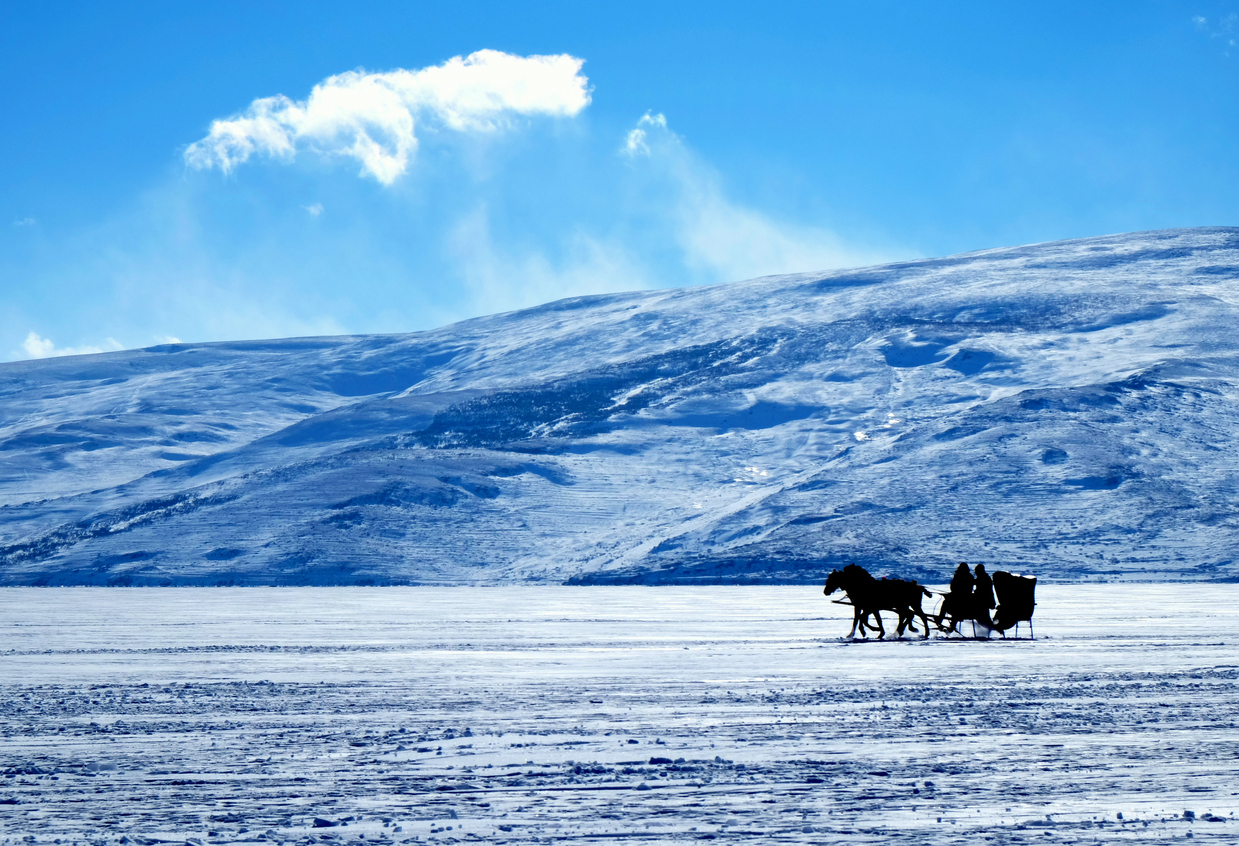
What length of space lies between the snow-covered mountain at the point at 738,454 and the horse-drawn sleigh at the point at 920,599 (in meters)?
47.8

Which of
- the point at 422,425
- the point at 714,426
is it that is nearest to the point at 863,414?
the point at 714,426

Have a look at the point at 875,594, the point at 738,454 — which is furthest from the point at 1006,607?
the point at 738,454

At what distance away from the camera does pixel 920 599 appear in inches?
1096

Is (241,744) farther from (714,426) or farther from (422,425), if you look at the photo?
(422,425)

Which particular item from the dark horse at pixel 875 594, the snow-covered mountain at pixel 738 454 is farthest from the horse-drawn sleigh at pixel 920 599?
the snow-covered mountain at pixel 738 454

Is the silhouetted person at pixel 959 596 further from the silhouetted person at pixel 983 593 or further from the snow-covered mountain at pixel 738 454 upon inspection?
the snow-covered mountain at pixel 738 454

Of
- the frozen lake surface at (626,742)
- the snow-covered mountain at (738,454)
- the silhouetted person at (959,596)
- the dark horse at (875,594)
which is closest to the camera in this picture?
the frozen lake surface at (626,742)

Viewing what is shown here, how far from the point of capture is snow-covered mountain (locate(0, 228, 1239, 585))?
3319 inches

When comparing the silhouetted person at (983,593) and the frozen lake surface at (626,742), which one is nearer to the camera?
the frozen lake surface at (626,742)

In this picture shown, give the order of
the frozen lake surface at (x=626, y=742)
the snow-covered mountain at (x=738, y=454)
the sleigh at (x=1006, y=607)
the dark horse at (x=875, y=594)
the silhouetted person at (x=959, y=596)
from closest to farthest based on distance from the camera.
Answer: the frozen lake surface at (x=626, y=742)
the sleigh at (x=1006, y=607)
the dark horse at (x=875, y=594)
the silhouetted person at (x=959, y=596)
the snow-covered mountain at (x=738, y=454)

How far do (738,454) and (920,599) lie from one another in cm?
8287

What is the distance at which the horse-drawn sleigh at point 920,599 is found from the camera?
1070 inches

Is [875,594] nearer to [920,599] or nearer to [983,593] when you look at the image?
A: [920,599]

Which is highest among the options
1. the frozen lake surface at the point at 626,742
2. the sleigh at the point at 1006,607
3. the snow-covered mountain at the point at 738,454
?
the snow-covered mountain at the point at 738,454
